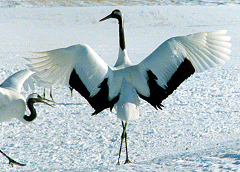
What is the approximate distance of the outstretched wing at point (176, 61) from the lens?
4324 millimetres

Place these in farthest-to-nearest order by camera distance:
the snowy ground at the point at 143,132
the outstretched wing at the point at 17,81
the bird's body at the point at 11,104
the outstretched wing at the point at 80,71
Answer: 1. the outstretched wing at the point at 17,81
2. the bird's body at the point at 11,104
3. the snowy ground at the point at 143,132
4. the outstretched wing at the point at 80,71

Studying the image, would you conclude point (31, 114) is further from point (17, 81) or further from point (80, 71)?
point (80, 71)

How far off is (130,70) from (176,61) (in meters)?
0.55

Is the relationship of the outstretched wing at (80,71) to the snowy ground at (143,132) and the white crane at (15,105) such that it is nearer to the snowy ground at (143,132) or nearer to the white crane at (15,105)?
the white crane at (15,105)

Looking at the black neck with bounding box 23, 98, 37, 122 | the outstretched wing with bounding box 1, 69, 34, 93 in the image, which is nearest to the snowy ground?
the black neck with bounding box 23, 98, 37, 122

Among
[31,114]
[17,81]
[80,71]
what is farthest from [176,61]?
[17,81]

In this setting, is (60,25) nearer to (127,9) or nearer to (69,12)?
(69,12)

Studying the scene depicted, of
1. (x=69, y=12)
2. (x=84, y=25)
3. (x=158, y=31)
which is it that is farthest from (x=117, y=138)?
(x=69, y=12)

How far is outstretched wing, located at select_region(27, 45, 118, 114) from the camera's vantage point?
14.0ft

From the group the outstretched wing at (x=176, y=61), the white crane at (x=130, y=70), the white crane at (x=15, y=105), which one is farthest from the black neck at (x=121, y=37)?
the white crane at (x=15, y=105)

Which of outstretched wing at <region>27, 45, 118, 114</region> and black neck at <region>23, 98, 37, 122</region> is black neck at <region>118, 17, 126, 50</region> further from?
black neck at <region>23, 98, 37, 122</region>

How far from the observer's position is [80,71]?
4.36 metres

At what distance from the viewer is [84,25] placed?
20016 mm

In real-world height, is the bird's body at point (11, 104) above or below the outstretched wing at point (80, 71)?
below
